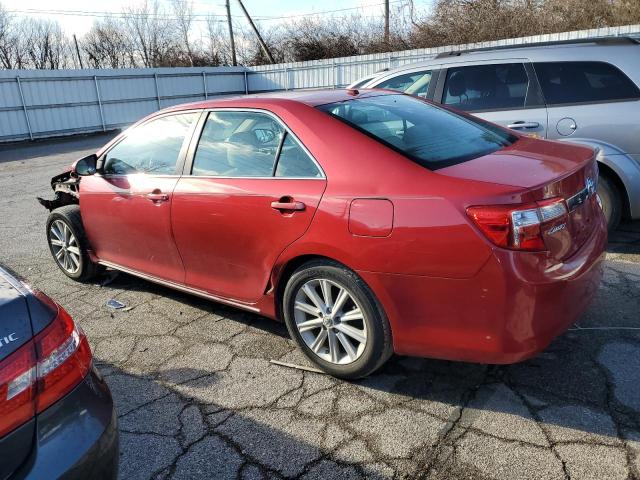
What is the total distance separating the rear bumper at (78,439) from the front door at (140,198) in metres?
1.90

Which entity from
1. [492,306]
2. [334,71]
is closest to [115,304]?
[492,306]

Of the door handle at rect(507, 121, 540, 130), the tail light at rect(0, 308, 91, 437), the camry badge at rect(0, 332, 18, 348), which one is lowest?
the tail light at rect(0, 308, 91, 437)

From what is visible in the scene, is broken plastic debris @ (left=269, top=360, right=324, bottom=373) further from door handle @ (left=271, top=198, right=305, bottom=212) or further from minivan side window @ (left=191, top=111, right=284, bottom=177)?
minivan side window @ (left=191, top=111, right=284, bottom=177)

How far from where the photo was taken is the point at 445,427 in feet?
8.44

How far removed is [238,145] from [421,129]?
1.14 meters

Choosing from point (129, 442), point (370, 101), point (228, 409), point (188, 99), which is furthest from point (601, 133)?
point (188, 99)

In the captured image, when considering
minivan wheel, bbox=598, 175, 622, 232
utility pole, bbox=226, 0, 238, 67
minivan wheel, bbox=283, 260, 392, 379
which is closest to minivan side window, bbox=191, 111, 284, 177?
minivan wheel, bbox=283, 260, 392, 379

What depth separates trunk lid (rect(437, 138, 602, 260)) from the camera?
241 cm

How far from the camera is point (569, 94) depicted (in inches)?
187

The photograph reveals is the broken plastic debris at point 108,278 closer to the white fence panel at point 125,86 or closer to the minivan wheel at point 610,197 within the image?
the minivan wheel at point 610,197

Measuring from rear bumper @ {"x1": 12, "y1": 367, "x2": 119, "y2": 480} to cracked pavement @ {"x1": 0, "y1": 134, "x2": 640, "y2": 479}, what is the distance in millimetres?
680

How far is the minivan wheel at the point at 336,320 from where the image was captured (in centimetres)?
274

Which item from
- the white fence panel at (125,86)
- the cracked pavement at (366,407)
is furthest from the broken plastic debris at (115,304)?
the white fence panel at (125,86)

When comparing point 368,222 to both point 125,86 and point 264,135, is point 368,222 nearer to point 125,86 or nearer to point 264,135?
point 264,135
